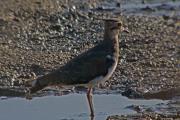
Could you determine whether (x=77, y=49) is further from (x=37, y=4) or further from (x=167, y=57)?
(x=37, y=4)

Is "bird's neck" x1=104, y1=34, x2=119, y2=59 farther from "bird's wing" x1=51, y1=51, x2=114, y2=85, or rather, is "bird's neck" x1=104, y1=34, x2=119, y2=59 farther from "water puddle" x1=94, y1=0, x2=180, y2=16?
"water puddle" x1=94, y1=0, x2=180, y2=16

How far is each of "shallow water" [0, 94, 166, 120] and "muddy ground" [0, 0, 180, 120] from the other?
0.37m

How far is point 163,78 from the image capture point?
13117 millimetres

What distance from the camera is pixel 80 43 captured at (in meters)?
15.8

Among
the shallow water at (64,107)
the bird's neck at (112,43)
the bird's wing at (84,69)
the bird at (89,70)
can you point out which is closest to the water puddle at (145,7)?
the shallow water at (64,107)

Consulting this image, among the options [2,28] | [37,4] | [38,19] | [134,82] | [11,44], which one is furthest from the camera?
[37,4]

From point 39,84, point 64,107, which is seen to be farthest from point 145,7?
point 39,84

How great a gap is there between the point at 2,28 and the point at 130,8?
4555 millimetres

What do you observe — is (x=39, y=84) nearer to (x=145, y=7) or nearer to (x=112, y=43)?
(x=112, y=43)

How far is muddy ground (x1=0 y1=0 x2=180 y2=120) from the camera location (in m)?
12.9

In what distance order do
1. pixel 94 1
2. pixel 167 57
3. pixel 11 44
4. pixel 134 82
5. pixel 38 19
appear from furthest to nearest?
pixel 94 1 → pixel 38 19 → pixel 11 44 → pixel 167 57 → pixel 134 82

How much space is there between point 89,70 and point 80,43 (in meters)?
4.91

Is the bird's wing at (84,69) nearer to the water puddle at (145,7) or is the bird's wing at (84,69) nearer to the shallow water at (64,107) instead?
the shallow water at (64,107)

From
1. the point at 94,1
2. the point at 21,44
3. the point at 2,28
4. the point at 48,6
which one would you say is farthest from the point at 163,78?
the point at 94,1
